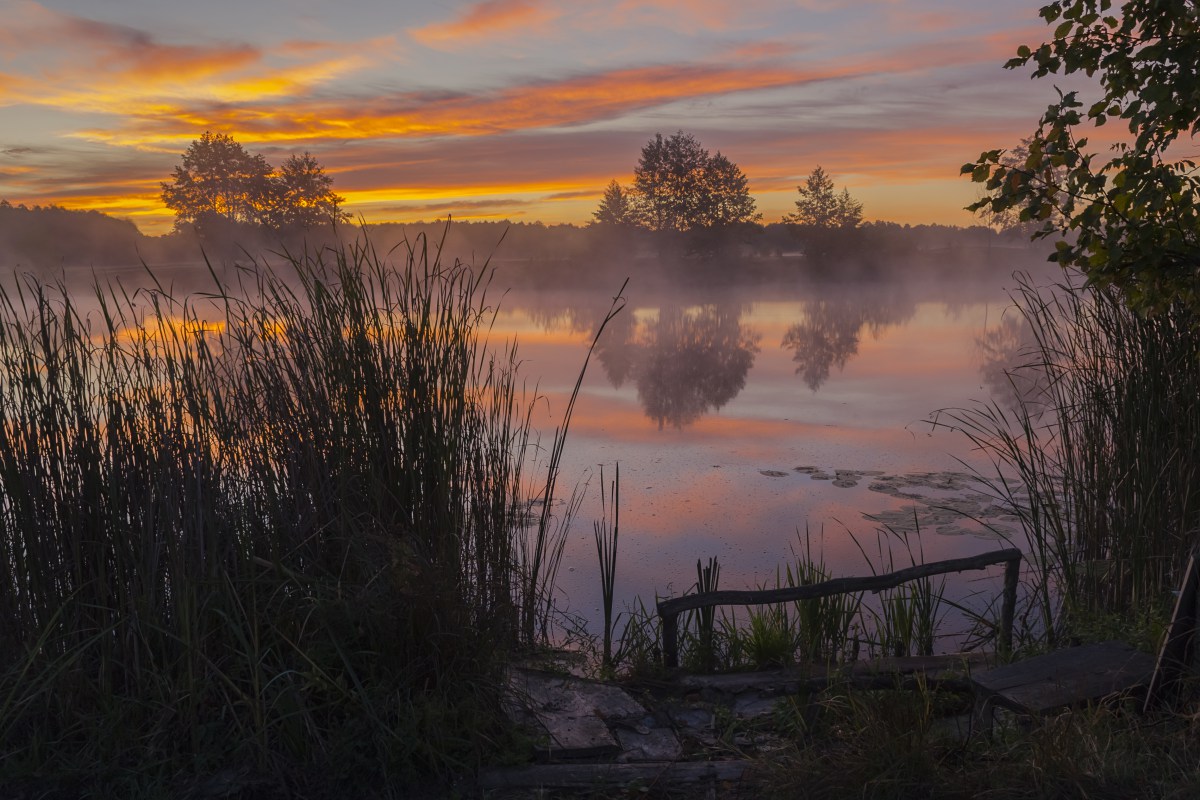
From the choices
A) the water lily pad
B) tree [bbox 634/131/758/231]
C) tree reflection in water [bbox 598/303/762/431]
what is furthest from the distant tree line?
the water lily pad

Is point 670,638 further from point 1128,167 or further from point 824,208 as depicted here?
point 824,208

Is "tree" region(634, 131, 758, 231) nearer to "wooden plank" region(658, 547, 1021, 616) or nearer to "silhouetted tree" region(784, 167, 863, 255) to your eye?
"silhouetted tree" region(784, 167, 863, 255)

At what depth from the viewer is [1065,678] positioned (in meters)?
2.89

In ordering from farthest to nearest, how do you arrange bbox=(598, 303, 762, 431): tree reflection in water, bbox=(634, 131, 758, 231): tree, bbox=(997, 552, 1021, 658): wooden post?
bbox=(634, 131, 758, 231): tree → bbox=(598, 303, 762, 431): tree reflection in water → bbox=(997, 552, 1021, 658): wooden post

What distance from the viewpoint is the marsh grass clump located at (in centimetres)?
282

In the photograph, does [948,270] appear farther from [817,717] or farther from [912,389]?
[817,717]

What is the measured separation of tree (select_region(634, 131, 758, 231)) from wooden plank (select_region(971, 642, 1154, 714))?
116ft

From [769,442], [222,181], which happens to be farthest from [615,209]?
[769,442]

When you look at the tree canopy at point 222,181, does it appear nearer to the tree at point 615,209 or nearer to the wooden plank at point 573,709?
the tree at point 615,209

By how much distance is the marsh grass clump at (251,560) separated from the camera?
282cm

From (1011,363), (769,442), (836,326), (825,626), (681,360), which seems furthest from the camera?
(836,326)

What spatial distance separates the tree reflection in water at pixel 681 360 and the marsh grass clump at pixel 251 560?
27.2ft

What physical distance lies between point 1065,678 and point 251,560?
2681 millimetres

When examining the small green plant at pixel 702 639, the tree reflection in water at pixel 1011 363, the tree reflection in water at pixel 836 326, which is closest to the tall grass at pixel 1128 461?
the small green plant at pixel 702 639
